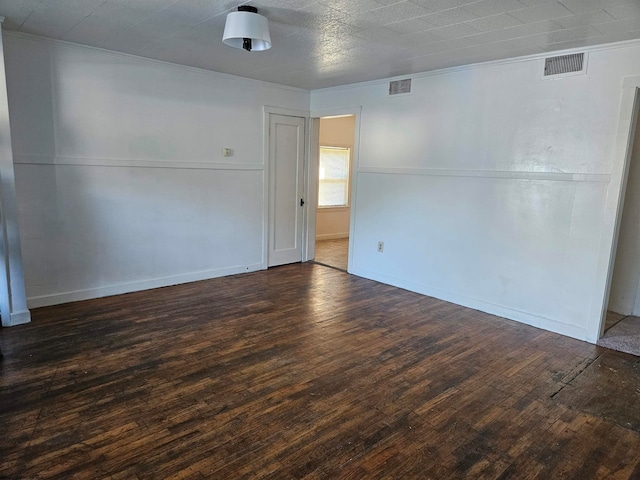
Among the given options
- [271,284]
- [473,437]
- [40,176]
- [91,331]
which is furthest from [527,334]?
[40,176]

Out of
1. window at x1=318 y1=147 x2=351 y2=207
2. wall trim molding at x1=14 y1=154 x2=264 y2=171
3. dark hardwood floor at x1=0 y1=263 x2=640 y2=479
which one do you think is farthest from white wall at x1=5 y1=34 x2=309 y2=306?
window at x1=318 y1=147 x2=351 y2=207

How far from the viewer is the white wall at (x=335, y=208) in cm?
805

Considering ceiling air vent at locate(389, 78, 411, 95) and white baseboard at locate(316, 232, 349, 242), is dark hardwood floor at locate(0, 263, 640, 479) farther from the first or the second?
white baseboard at locate(316, 232, 349, 242)

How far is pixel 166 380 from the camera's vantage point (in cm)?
279

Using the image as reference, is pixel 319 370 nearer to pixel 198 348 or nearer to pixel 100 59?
pixel 198 348

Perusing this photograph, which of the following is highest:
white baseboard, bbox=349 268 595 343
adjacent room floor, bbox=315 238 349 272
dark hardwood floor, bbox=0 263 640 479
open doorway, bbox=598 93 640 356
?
open doorway, bbox=598 93 640 356

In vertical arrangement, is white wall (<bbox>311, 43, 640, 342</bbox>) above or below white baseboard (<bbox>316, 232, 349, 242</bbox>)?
above

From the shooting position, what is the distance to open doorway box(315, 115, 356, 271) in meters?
8.09

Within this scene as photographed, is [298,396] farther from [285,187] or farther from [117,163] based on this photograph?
[285,187]

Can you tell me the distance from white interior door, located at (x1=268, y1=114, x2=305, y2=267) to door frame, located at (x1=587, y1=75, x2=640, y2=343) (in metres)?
3.95

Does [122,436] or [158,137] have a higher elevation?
[158,137]

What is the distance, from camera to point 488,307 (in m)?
4.33

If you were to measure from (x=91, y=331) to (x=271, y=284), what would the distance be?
215cm

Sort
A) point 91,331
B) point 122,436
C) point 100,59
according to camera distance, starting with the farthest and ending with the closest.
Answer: point 100,59
point 91,331
point 122,436
